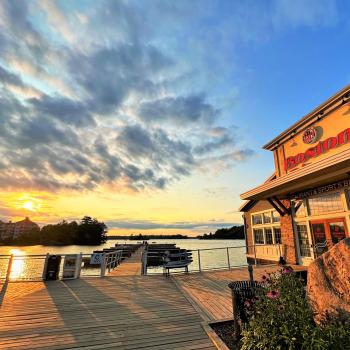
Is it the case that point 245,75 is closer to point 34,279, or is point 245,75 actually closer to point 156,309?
point 156,309

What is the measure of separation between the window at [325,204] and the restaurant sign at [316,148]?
1.88m

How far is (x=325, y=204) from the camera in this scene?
10.8 meters

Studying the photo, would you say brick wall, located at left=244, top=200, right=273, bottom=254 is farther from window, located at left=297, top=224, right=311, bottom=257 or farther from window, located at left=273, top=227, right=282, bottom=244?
window, located at left=297, top=224, right=311, bottom=257

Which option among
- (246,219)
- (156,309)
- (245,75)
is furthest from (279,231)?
(156,309)

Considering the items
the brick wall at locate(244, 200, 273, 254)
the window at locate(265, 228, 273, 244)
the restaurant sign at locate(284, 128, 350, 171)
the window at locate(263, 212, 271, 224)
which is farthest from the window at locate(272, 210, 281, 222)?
the restaurant sign at locate(284, 128, 350, 171)

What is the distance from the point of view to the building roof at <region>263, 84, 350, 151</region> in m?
9.63

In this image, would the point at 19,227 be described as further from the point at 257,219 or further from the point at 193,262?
the point at 257,219

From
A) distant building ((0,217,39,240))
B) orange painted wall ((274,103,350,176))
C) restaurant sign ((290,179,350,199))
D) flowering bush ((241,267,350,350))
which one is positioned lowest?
flowering bush ((241,267,350,350))

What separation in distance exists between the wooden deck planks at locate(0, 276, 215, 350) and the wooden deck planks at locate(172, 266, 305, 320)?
32 centimetres

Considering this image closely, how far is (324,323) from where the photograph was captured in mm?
3275

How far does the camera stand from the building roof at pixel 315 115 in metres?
9.63

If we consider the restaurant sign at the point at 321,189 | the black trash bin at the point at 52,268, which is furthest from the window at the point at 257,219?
the black trash bin at the point at 52,268

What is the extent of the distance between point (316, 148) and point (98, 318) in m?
10.9

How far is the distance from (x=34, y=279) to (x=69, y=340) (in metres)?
6.44
